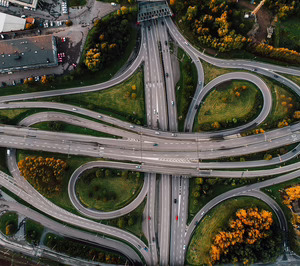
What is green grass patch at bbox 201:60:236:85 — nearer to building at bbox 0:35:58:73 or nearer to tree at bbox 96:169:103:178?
tree at bbox 96:169:103:178

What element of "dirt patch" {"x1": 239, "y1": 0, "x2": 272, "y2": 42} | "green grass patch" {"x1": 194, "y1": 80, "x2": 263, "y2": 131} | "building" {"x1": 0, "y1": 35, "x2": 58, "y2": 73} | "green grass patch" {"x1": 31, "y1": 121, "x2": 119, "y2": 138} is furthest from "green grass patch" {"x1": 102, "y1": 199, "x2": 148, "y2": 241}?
"dirt patch" {"x1": 239, "y1": 0, "x2": 272, "y2": 42}

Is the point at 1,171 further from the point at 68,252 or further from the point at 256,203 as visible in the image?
the point at 256,203

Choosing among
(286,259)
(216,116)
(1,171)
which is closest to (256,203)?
(286,259)

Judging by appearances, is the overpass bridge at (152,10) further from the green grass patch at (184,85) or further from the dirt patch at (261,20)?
the dirt patch at (261,20)

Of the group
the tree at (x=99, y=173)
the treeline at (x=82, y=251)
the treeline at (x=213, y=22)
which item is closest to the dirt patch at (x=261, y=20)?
the treeline at (x=213, y=22)

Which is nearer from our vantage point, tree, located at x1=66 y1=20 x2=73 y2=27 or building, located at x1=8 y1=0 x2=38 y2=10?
building, located at x1=8 y1=0 x2=38 y2=10

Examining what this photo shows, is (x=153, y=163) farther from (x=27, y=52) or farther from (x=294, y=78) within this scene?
(x=294, y=78)
